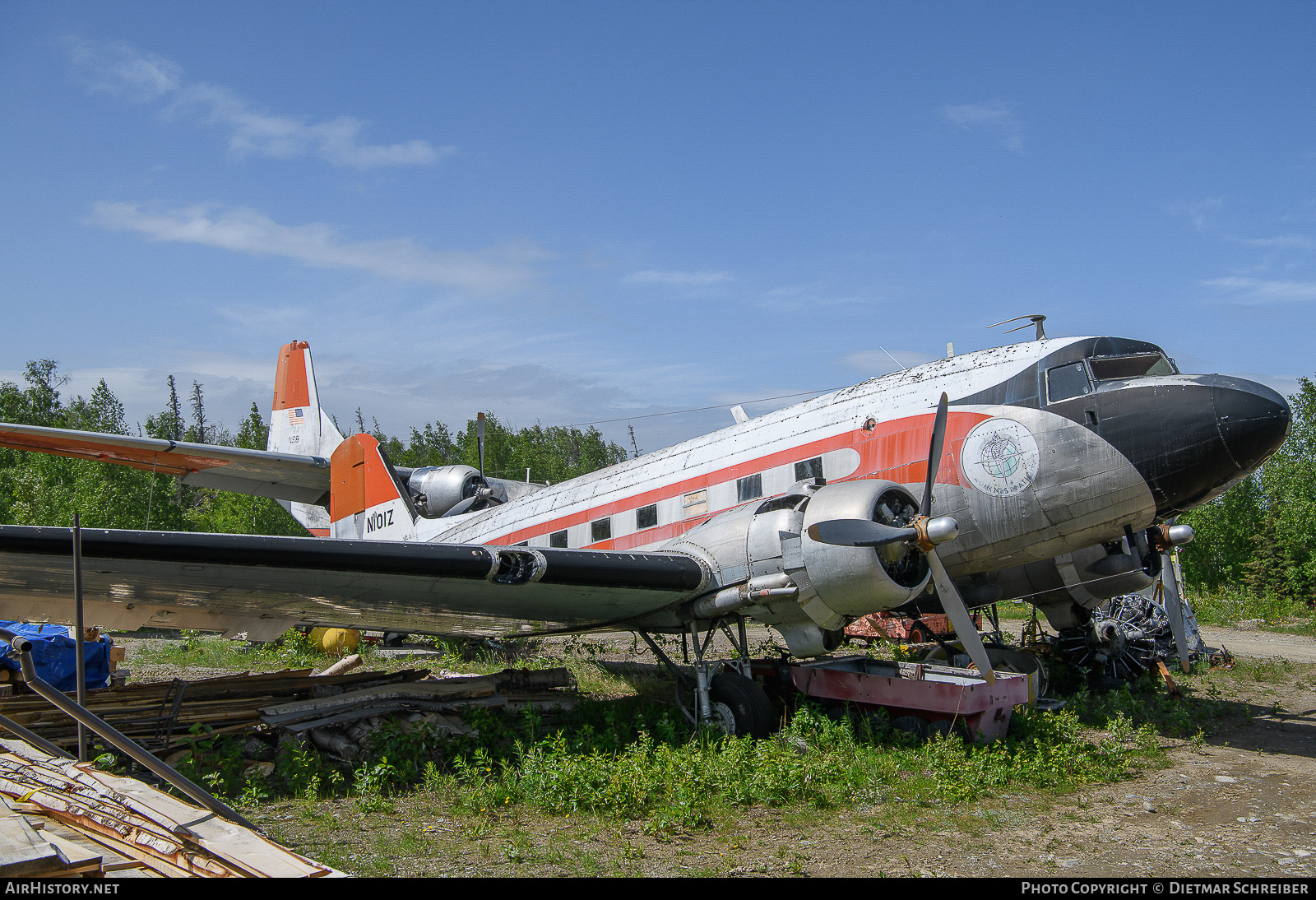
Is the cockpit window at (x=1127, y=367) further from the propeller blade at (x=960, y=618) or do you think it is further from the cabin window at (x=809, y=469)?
the cabin window at (x=809, y=469)

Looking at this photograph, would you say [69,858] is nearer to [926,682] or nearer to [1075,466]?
[926,682]

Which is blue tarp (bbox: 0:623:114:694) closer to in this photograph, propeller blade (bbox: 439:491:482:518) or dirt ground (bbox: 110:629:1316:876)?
propeller blade (bbox: 439:491:482:518)

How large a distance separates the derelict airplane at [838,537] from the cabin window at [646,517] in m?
0.18

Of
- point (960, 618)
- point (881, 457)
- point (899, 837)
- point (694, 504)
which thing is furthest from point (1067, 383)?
point (899, 837)

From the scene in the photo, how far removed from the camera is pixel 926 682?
311 inches

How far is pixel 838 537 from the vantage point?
7.23 metres

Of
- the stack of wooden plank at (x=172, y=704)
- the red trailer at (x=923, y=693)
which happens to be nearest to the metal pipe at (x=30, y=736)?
the stack of wooden plank at (x=172, y=704)

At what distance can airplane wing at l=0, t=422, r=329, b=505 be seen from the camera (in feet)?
33.1

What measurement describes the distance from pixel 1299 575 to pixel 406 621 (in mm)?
33123

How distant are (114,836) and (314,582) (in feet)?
11.9

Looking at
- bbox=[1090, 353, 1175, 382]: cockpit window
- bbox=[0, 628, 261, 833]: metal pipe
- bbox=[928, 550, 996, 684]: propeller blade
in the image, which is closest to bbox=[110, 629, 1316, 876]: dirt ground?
bbox=[928, 550, 996, 684]: propeller blade

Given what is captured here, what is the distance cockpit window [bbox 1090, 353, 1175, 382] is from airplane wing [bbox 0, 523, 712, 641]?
178 inches

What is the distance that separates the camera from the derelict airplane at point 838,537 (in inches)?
284
